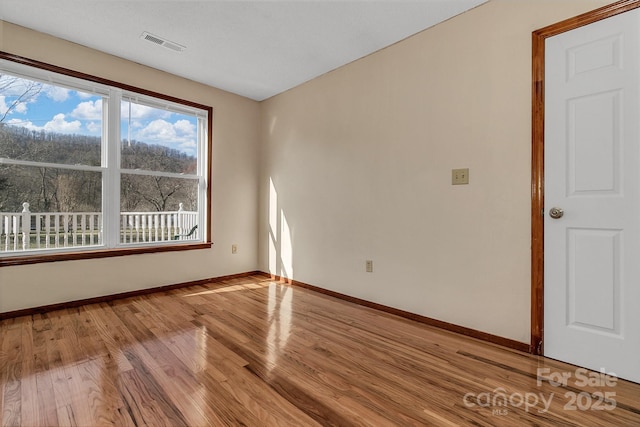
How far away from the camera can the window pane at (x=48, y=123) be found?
2.66 meters

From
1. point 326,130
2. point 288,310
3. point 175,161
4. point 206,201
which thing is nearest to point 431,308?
point 288,310

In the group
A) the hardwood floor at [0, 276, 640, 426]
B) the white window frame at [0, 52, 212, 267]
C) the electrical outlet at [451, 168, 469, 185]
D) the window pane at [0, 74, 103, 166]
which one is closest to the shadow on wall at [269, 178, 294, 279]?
the white window frame at [0, 52, 212, 267]

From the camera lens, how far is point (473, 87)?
2307 millimetres

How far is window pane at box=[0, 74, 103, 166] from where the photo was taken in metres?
2.66

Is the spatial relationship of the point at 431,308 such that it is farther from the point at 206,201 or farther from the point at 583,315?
the point at 206,201

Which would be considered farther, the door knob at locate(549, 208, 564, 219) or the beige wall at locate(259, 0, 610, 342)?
the beige wall at locate(259, 0, 610, 342)

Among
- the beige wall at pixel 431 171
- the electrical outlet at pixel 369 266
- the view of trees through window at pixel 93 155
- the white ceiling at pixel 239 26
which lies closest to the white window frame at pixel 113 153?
the view of trees through window at pixel 93 155

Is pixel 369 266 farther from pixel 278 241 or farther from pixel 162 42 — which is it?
pixel 162 42

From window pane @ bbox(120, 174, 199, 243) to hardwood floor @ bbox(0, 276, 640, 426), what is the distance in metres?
1.06

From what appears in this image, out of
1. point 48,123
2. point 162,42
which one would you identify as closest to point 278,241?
point 162,42

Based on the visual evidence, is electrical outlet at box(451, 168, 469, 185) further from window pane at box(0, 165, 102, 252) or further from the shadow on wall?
window pane at box(0, 165, 102, 252)

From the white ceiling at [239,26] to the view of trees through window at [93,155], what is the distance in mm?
545

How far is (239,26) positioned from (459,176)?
2173 millimetres

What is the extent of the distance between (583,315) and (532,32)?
184cm
